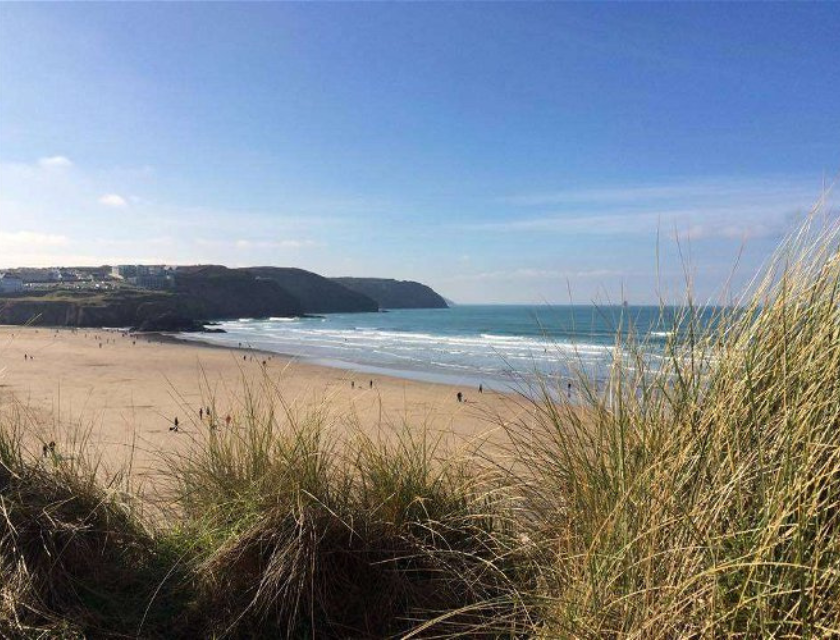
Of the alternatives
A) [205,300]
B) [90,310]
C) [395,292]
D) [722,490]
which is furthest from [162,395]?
[395,292]

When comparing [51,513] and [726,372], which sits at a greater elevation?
[726,372]

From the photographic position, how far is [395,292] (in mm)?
183750

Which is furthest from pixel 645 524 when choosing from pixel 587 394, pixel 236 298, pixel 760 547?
pixel 236 298

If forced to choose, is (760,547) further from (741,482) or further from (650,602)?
(650,602)

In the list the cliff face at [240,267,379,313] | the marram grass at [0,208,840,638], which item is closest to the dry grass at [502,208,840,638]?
the marram grass at [0,208,840,638]

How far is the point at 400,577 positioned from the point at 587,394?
1229 millimetres

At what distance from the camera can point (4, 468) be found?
338 centimetres

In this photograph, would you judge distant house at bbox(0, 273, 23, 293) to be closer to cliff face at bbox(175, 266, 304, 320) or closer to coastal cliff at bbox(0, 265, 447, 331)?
coastal cliff at bbox(0, 265, 447, 331)

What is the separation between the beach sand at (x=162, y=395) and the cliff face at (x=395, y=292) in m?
137

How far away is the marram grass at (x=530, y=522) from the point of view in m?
1.82

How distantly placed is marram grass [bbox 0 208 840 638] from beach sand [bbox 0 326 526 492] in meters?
0.58

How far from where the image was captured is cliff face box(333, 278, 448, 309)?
175250 mm

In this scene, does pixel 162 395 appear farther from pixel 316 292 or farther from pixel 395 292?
pixel 395 292

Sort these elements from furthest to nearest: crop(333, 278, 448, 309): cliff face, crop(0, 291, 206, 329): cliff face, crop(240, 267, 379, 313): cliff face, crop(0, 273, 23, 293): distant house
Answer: crop(333, 278, 448, 309): cliff face → crop(240, 267, 379, 313): cliff face → crop(0, 273, 23, 293): distant house → crop(0, 291, 206, 329): cliff face
